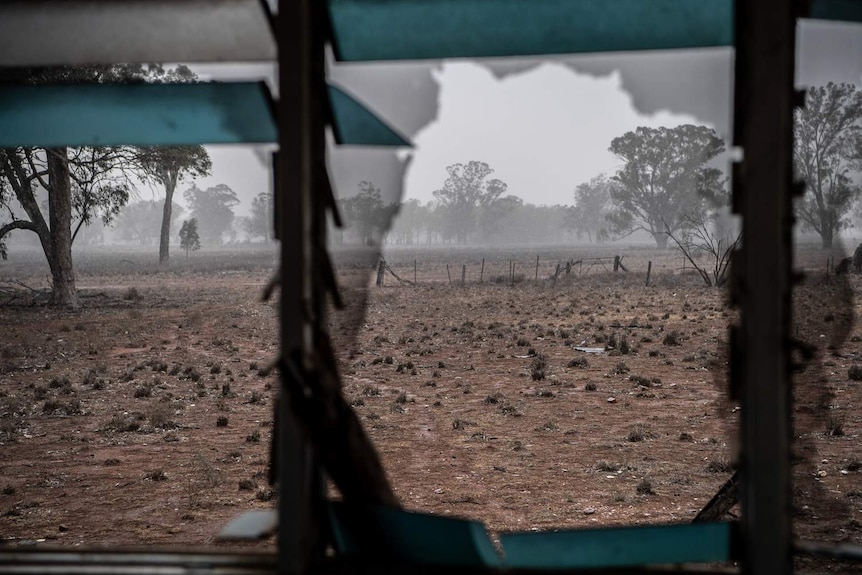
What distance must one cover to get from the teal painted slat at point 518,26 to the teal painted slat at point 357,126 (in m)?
0.14

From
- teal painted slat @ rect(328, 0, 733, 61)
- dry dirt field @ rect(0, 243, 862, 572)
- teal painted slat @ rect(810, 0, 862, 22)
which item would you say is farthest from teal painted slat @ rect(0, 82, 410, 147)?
teal painted slat @ rect(810, 0, 862, 22)

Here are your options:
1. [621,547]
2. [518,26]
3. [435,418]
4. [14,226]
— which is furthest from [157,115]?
[14,226]

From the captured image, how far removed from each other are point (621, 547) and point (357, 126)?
1577 mm

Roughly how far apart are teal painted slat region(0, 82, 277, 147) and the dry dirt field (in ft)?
2.68

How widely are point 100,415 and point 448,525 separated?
11.1 meters

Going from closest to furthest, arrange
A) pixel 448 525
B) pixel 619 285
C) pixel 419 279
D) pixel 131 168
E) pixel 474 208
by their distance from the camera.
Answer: pixel 448 525
pixel 131 168
pixel 619 285
pixel 419 279
pixel 474 208

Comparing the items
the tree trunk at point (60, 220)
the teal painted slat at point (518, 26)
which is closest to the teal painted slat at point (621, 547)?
the teal painted slat at point (518, 26)


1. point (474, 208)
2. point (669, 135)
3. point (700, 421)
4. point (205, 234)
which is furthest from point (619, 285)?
point (205, 234)

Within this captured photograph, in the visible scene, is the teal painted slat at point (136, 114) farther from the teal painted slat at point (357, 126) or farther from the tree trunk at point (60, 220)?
the tree trunk at point (60, 220)

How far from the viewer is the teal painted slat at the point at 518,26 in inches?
85.2

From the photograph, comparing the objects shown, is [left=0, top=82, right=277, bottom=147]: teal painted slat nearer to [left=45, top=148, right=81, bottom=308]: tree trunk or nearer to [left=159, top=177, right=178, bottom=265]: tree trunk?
[left=45, top=148, right=81, bottom=308]: tree trunk

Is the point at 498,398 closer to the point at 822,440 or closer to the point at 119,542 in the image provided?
the point at 822,440

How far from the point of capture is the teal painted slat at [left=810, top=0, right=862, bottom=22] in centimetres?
219

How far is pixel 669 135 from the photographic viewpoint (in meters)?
75.2
